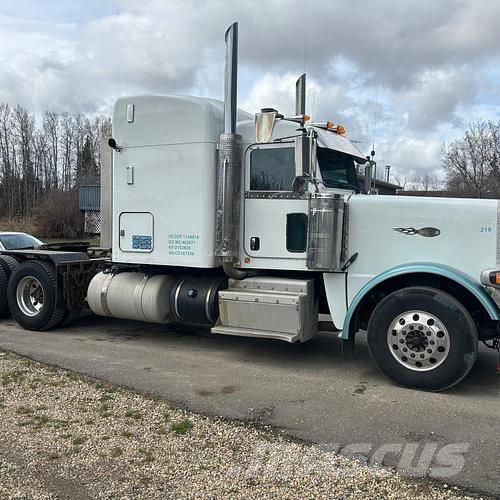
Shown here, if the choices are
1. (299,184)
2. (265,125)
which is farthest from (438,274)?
(265,125)

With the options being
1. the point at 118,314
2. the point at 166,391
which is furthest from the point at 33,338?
the point at 166,391

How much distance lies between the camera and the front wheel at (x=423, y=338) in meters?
5.35

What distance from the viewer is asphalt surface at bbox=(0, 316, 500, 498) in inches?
176

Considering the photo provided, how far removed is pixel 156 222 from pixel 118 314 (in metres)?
1.53

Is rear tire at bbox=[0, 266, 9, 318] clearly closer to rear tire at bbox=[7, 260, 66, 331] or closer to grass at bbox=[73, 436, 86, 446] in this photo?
rear tire at bbox=[7, 260, 66, 331]

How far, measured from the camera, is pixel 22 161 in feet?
247

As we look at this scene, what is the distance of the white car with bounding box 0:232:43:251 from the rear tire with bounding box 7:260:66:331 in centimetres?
147

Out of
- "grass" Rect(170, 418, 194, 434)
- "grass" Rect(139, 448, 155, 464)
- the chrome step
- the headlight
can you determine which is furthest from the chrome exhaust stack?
"grass" Rect(139, 448, 155, 464)

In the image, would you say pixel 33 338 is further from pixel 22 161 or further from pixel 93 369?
pixel 22 161

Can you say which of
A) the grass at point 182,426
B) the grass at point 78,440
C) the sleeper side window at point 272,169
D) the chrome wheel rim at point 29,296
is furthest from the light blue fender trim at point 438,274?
the chrome wheel rim at point 29,296

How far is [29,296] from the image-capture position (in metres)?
8.81

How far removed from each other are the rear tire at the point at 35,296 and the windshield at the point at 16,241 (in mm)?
1506

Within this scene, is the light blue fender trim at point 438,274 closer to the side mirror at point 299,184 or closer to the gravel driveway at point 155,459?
the side mirror at point 299,184

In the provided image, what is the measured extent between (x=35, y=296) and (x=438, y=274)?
6.22 meters
